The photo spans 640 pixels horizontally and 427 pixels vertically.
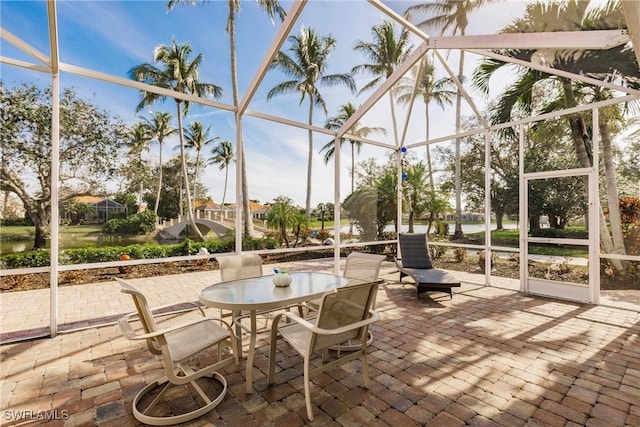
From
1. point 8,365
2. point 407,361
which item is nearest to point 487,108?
point 407,361

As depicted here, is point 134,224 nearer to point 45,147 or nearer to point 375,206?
point 45,147

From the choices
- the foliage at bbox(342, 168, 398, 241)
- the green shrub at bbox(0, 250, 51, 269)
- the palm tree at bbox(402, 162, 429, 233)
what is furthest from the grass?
the green shrub at bbox(0, 250, 51, 269)

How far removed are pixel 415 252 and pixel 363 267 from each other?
9.27ft

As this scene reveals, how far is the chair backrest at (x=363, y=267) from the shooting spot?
347 centimetres

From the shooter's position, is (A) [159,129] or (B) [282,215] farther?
(B) [282,215]

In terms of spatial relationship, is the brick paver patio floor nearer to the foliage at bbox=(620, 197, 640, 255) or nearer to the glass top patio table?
the glass top patio table

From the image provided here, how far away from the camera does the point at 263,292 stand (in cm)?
282

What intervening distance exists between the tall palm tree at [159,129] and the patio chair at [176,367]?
5745 mm

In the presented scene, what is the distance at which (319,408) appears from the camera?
2191 millimetres

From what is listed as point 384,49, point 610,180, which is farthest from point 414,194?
point 384,49

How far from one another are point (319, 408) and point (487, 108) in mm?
6990

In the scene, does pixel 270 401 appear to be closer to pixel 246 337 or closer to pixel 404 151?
pixel 246 337

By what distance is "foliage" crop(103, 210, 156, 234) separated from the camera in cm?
644

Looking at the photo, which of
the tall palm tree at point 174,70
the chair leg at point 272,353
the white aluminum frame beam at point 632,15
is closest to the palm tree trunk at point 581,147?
the white aluminum frame beam at point 632,15
